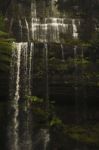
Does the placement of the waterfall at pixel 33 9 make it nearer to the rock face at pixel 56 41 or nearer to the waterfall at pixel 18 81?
the rock face at pixel 56 41

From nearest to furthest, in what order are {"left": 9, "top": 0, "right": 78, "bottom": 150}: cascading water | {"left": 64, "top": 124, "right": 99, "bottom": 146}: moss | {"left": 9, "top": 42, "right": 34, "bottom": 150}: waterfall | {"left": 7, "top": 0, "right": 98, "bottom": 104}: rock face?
{"left": 64, "top": 124, "right": 99, "bottom": 146}: moss, {"left": 9, "top": 0, "right": 78, "bottom": 150}: cascading water, {"left": 9, "top": 42, "right": 34, "bottom": 150}: waterfall, {"left": 7, "top": 0, "right": 98, "bottom": 104}: rock face

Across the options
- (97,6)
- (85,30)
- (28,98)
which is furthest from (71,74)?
(97,6)

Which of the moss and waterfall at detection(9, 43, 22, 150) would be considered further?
waterfall at detection(9, 43, 22, 150)

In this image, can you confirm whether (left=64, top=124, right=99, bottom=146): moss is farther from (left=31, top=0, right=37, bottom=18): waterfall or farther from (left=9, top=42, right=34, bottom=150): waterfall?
(left=31, top=0, right=37, bottom=18): waterfall

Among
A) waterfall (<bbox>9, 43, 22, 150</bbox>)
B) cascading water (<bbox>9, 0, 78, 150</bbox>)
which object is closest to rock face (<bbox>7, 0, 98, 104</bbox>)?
cascading water (<bbox>9, 0, 78, 150</bbox>)

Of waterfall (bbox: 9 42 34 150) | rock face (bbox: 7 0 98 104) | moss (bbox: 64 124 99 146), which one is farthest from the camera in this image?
rock face (bbox: 7 0 98 104)

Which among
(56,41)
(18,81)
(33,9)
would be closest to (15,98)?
(18,81)

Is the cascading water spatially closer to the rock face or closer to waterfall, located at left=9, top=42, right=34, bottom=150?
waterfall, located at left=9, top=42, right=34, bottom=150

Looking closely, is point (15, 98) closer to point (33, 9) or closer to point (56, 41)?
point (56, 41)

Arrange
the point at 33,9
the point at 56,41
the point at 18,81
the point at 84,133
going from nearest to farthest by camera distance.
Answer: the point at 84,133
the point at 18,81
the point at 56,41
the point at 33,9

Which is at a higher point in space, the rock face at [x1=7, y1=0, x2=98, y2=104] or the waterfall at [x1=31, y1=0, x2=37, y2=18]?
the waterfall at [x1=31, y1=0, x2=37, y2=18]

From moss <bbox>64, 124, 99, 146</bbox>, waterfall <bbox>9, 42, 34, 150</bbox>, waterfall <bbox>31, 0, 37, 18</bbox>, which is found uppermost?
waterfall <bbox>31, 0, 37, 18</bbox>

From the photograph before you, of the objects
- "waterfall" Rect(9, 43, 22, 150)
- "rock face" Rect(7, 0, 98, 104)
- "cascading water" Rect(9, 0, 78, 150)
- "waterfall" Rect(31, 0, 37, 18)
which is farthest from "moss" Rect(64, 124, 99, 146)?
"waterfall" Rect(31, 0, 37, 18)

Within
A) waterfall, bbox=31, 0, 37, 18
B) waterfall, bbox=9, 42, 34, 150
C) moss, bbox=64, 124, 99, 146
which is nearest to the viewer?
moss, bbox=64, 124, 99, 146
